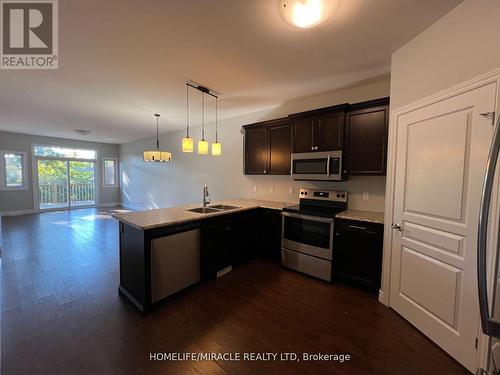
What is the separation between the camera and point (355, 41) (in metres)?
1.92

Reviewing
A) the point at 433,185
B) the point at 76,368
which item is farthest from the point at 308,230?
the point at 76,368

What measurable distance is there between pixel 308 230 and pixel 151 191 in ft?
19.3

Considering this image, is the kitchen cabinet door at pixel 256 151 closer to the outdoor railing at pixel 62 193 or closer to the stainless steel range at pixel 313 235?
the stainless steel range at pixel 313 235

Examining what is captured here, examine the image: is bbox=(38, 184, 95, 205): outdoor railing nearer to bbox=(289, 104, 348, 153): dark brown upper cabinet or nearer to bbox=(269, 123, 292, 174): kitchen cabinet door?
bbox=(269, 123, 292, 174): kitchen cabinet door

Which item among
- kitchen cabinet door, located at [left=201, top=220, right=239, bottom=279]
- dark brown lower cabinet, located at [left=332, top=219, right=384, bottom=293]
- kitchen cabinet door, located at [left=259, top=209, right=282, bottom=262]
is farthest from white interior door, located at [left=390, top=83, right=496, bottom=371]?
kitchen cabinet door, located at [left=201, top=220, right=239, bottom=279]

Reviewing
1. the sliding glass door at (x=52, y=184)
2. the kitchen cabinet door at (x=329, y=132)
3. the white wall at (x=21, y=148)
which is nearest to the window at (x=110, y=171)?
the white wall at (x=21, y=148)

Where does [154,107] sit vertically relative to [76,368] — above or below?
above

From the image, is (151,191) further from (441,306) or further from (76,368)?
(441,306)

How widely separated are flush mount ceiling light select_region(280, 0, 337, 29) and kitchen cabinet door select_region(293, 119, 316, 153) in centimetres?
151

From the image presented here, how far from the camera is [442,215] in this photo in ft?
5.32

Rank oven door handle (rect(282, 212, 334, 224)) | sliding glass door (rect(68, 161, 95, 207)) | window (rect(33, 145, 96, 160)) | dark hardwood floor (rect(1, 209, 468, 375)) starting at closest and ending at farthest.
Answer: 1. dark hardwood floor (rect(1, 209, 468, 375))
2. oven door handle (rect(282, 212, 334, 224))
3. window (rect(33, 145, 96, 160))
4. sliding glass door (rect(68, 161, 95, 207))

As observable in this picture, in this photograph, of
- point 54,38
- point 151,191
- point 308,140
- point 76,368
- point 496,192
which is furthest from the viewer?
point 151,191

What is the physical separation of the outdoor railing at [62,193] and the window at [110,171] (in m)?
0.57

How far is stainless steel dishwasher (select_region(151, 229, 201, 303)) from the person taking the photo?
2.04 meters
